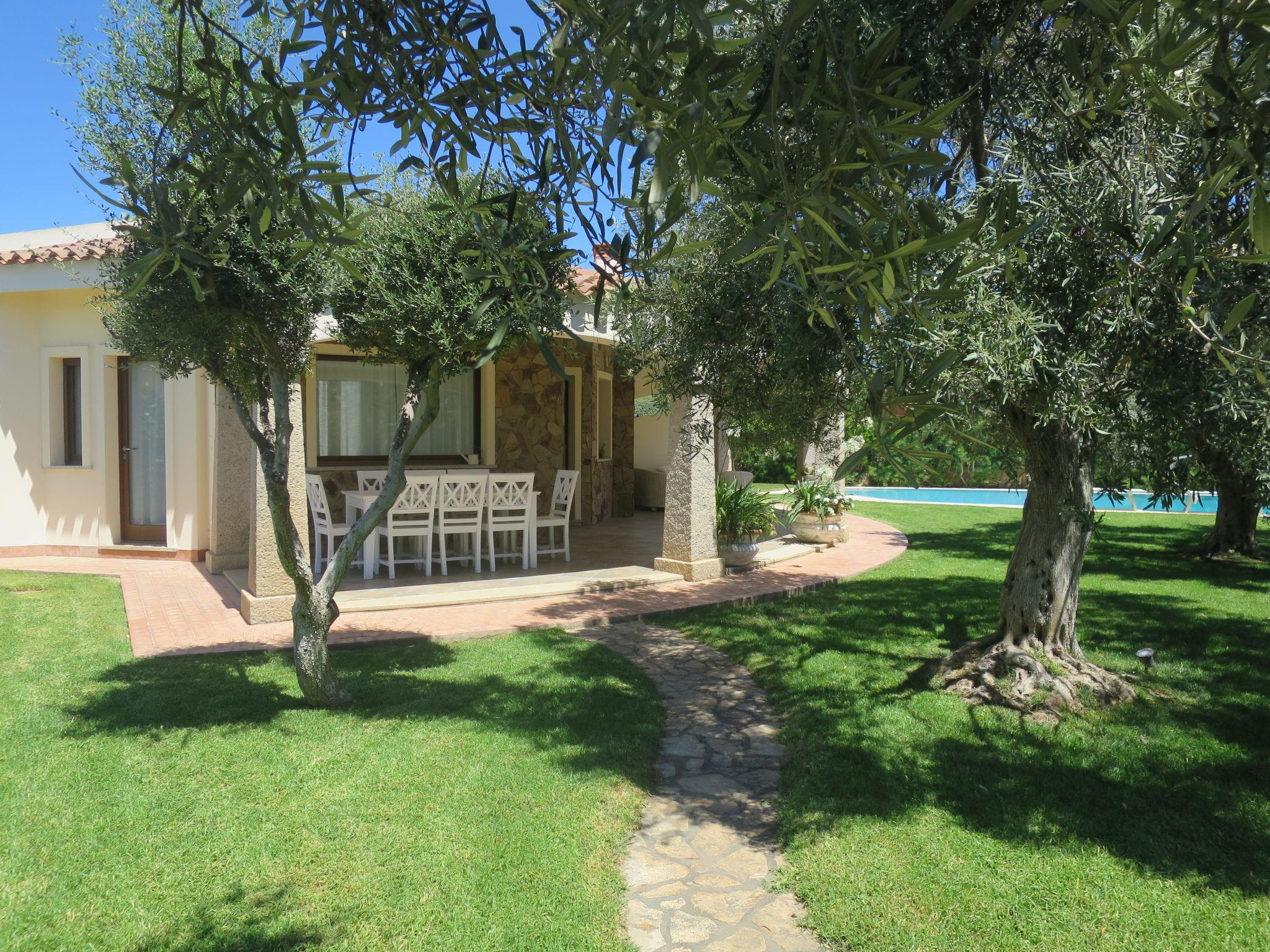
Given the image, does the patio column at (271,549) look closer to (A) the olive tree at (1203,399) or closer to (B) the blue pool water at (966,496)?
(A) the olive tree at (1203,399)

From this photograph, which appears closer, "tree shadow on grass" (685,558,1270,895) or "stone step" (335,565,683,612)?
"tree shadow on grass" (685,558,1270,895)

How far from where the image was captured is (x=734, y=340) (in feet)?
16.6

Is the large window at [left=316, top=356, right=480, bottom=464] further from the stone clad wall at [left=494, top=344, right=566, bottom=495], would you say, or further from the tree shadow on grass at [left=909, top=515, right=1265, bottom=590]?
the tree shadow on grass at [left=909, top=515, right=1265, bottom=590]

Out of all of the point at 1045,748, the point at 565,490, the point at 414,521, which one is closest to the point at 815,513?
the point at 565,490

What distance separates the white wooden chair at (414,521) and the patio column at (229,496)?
1.70m

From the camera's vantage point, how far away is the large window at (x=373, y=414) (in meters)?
12.0

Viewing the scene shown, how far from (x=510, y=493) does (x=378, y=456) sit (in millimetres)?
2963

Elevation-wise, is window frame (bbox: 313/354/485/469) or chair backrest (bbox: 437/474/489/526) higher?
window frame (bbox: 313/354/485/469)

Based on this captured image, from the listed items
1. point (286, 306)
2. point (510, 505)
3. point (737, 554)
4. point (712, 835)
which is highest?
point (286, 306)

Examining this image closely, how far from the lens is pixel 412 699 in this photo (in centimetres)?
561

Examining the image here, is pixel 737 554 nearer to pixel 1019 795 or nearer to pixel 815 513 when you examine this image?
pixel 815 513

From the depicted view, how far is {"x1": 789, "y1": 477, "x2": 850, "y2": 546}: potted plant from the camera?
13.0 m

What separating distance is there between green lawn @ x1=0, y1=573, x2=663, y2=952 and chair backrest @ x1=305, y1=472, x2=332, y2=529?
11.1ft

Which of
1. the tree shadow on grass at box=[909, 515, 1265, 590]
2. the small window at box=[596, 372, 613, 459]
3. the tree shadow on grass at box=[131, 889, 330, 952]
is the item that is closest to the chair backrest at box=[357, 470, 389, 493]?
the small window at box=[596, 372, 613, 459]
